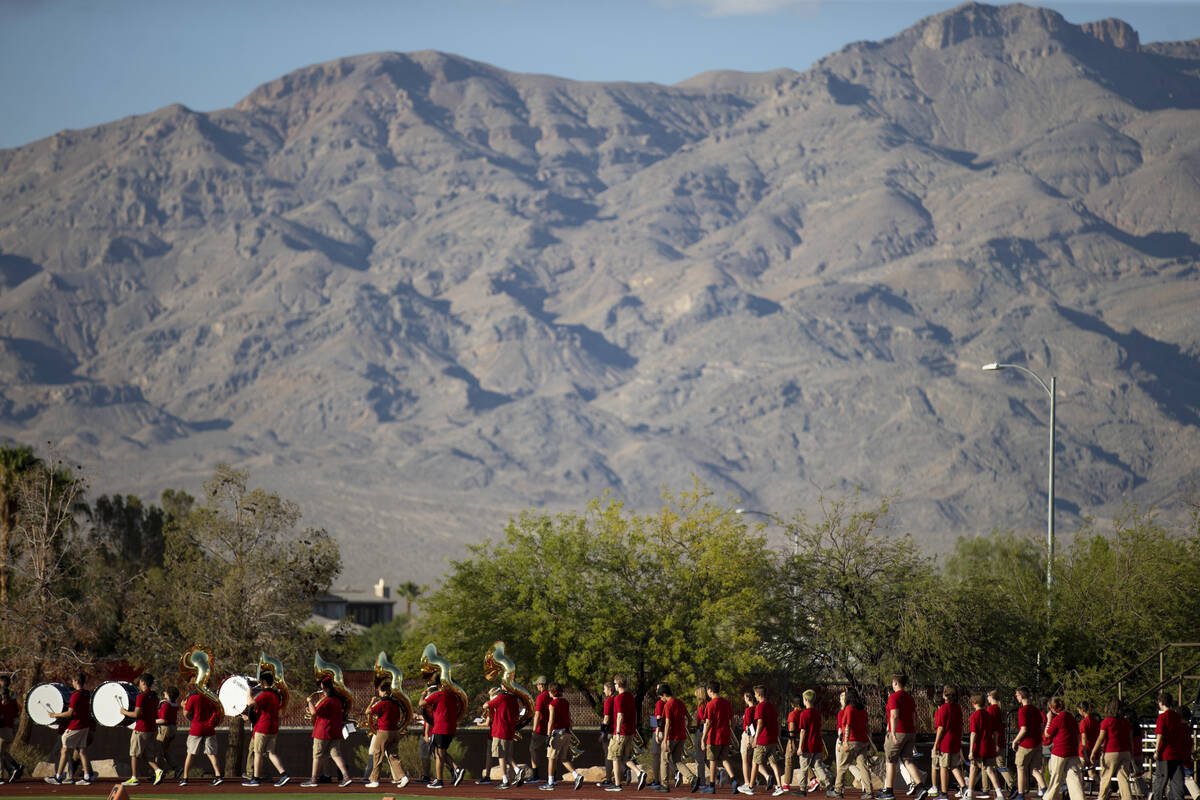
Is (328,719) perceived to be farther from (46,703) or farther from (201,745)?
(46,703)

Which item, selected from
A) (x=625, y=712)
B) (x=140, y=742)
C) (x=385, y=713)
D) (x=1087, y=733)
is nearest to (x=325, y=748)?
(x=385, y=713)

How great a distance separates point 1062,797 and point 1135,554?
14.9 meters

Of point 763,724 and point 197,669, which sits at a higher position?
point 197,669

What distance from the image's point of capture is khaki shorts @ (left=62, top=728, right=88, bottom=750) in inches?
1122

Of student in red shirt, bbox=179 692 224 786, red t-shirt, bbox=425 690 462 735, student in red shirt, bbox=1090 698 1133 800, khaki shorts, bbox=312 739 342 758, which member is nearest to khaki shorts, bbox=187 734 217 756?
student in red shirt, bbox=179 692 224 786

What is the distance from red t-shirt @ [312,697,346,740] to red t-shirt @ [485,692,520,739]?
2680mm

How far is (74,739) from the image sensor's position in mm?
28500

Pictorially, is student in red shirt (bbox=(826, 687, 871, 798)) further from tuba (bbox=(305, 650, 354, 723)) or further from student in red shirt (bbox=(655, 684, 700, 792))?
tuba (bbox=(305, 650, 354, 723))

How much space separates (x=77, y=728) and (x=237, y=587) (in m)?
12.4

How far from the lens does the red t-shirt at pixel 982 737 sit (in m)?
26.4

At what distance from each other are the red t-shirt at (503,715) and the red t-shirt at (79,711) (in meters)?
7.10

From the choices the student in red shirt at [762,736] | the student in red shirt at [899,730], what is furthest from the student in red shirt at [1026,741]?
the student in red shirt at [762,736]

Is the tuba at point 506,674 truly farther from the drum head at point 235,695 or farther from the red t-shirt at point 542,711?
the drum head at point 235,695

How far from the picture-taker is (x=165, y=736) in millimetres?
28375
